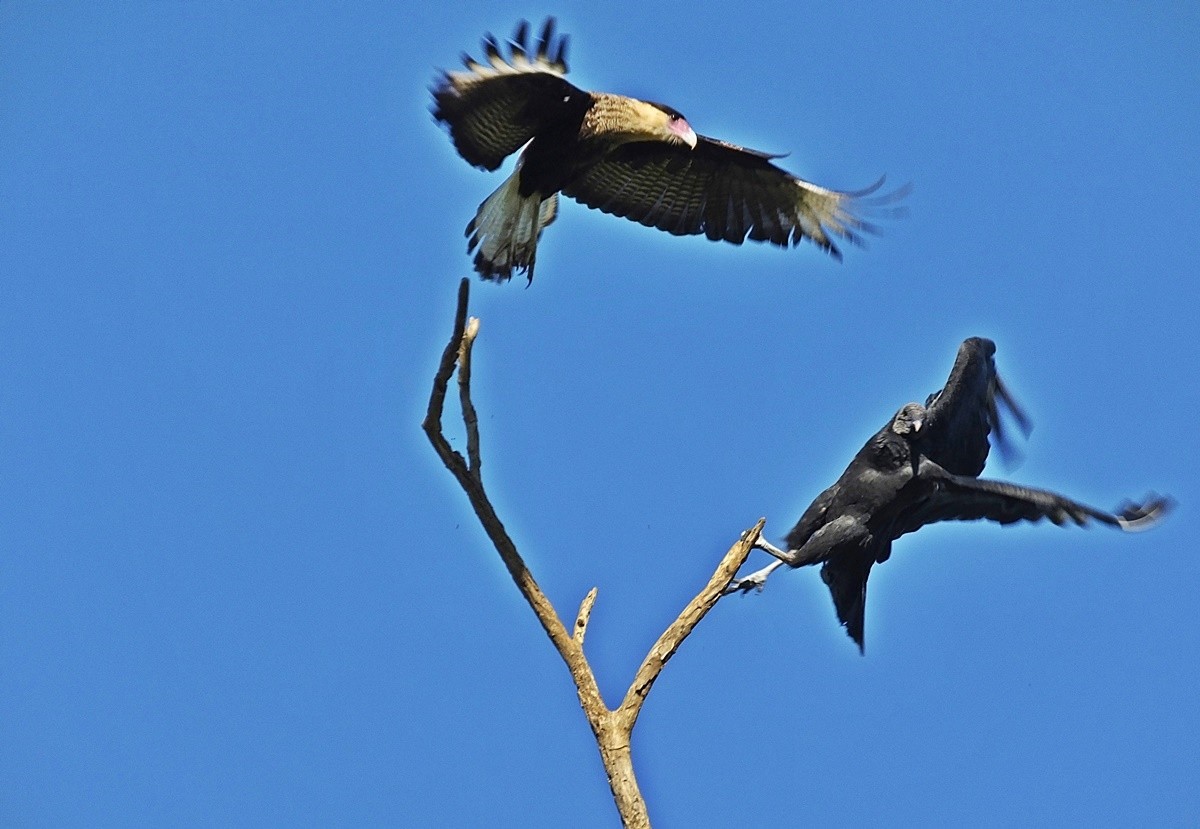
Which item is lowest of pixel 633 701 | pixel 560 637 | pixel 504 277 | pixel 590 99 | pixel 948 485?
pixel 633 701

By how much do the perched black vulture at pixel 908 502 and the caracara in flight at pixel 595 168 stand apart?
180 cm

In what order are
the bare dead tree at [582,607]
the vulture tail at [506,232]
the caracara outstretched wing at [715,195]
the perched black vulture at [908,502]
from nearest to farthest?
the bare dead tree at [582,607] < the perched black vulture at [908,502] < the vulture tail at [506,232] < the caracara outstretched wing at [715,195]

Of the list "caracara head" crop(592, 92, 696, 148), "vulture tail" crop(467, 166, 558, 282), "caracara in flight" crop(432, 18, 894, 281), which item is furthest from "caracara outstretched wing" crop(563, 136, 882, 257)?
"vulture tail" crop(467, 166, 558, 282)

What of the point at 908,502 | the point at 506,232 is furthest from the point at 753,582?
the point at 506,232

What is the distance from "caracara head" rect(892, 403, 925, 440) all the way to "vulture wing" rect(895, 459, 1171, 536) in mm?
168

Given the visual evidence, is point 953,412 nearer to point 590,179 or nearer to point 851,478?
point 851,478

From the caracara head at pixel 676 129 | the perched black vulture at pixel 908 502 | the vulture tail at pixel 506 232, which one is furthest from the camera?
the caracara head at pixel 676 129

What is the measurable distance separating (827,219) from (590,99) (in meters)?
1.92

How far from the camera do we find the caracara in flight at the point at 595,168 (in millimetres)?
8078

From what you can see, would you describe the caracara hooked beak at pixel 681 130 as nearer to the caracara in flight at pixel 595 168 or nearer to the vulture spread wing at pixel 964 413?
the caracara in flight at pixel 595 168

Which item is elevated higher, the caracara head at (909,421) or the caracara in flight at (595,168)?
the caracara in flight at (595,168)

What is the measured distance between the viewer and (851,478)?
768 centimetres

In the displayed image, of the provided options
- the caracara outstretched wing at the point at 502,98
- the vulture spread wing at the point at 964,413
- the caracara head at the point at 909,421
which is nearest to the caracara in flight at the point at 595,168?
the caracara outstretched wing at the point at 502,98

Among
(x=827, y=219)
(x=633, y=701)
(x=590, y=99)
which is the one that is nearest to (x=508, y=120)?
(x=590, y=99)
